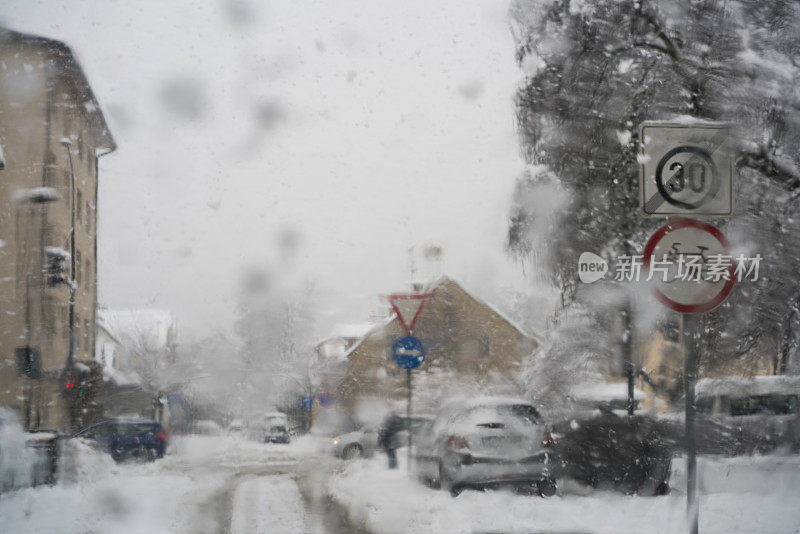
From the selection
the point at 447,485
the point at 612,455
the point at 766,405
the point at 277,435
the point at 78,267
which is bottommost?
the point at 277,435

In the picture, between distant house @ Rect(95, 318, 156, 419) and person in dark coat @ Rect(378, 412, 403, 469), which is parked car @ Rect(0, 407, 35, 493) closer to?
distant house @ Rect(95, 318, 156, 419)

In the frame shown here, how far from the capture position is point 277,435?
20.0m

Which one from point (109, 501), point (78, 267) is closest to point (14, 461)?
point (109, 501)

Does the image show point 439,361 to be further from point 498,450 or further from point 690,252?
point 690,252

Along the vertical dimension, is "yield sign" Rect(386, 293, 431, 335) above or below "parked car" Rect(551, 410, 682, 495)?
above

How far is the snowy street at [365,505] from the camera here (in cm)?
781

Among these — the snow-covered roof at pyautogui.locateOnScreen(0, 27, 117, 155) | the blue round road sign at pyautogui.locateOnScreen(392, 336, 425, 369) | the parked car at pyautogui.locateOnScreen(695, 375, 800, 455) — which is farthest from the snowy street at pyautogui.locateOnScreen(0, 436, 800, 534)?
the snow-covered roof at pyautogui.locateOnScreen(0, 27, 117, 155)

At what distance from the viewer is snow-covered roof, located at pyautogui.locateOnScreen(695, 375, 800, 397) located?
1251cm

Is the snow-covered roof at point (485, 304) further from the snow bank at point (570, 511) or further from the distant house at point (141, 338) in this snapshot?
the distant house at point (141, 338)

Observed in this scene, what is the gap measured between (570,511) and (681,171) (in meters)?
4.06

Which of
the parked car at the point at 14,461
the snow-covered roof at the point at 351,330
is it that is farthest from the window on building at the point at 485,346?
the parked car at the point at 14,461

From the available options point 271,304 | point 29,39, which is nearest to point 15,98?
point 29,39

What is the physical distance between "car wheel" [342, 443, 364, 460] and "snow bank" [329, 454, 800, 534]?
4.98 m

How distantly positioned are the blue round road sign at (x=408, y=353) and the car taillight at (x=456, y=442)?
6.49 ft
